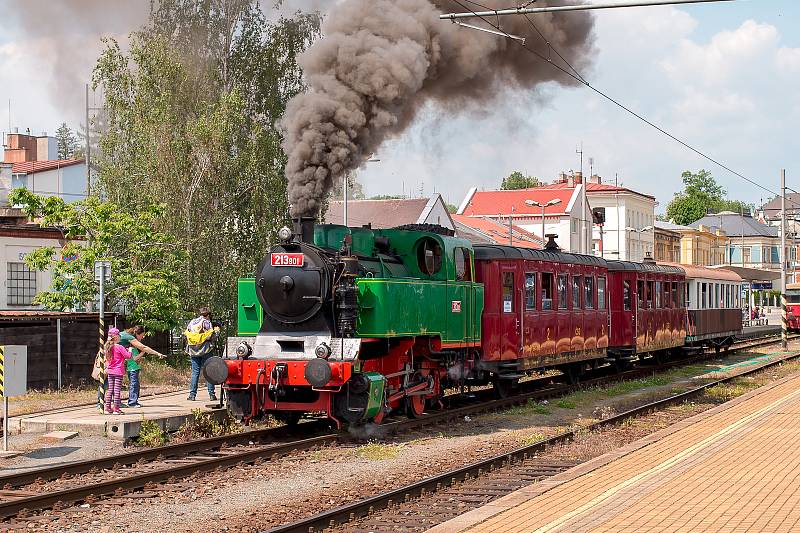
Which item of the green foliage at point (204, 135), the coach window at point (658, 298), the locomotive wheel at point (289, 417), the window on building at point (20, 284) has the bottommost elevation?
the locomotive wheel at point (289, 417)

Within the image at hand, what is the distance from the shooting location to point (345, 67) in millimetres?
16859

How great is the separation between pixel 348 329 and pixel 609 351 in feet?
43.6

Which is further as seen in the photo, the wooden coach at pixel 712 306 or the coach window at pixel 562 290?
the wooden coach at pixel 712 306

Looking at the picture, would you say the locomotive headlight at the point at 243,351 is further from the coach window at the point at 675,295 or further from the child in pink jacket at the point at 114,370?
the coach window at the point at 675,295

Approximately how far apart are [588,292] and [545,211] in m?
45.9

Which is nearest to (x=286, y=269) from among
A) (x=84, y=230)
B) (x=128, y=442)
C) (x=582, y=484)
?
(x=128, y=442)

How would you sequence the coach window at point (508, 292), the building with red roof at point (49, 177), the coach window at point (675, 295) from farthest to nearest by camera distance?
the building with red roof at point (49, 177)
the coach window at point (675, 295)
the coach window at point (508, 292)

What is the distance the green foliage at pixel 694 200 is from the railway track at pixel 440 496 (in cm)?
10944

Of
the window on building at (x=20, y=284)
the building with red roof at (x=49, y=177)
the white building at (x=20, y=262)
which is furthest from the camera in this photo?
the building with red roof at (x=49, y=177)

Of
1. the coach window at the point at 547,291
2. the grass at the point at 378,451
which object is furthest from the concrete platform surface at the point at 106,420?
the coach window at the point at 547,291

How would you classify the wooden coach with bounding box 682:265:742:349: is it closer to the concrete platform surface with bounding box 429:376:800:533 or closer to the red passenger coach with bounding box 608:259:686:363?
the red passenger coach with bounding box 608:259:686:363

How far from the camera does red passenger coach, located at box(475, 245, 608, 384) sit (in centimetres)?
1814

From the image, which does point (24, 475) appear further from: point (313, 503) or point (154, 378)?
point (154, 378)

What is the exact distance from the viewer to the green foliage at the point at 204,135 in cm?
2847
